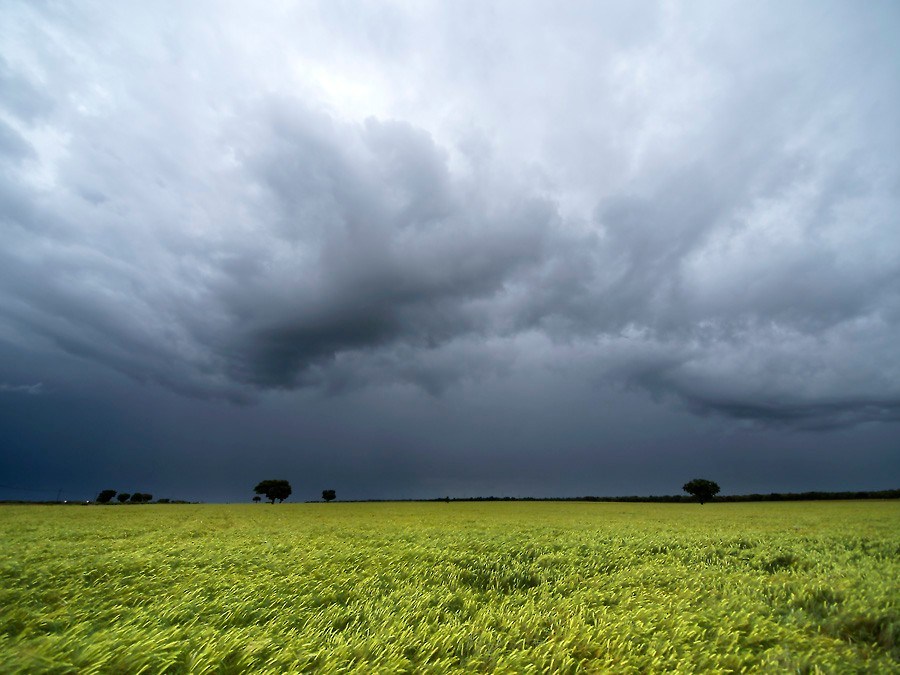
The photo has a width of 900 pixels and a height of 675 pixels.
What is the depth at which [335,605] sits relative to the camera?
770cm

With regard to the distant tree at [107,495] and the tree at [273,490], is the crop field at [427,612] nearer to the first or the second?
the tree at [273,490]

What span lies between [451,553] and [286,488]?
140 m

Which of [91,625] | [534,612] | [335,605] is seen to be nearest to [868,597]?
[534,612]

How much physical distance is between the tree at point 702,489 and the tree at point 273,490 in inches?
4723

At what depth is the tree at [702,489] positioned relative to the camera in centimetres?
10262

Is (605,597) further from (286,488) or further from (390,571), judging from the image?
(286,488)

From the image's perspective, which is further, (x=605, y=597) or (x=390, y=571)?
(x=390, y=571)

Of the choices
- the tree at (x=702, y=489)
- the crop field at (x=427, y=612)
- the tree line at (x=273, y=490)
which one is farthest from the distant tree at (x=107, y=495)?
the tree at (x=702, y=489)

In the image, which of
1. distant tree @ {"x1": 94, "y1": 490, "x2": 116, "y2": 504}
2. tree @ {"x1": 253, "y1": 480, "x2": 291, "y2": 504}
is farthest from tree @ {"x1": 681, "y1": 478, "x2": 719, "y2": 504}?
distant tree @ {"x1": 94, "y1": 490, "x2": 116, "y2": 504}

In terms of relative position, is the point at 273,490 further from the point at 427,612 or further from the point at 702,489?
the point at 427,612

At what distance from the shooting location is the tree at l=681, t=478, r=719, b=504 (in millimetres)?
102625

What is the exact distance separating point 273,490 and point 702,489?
126207 millimetres

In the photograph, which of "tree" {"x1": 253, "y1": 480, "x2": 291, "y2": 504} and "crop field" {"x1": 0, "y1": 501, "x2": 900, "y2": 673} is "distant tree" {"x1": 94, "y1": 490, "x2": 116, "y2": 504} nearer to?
"tree" {"x1": 253, "y1": 480, "x2": 291, "y2": 504}

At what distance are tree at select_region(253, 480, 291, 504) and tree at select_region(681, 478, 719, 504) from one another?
119961 mm
